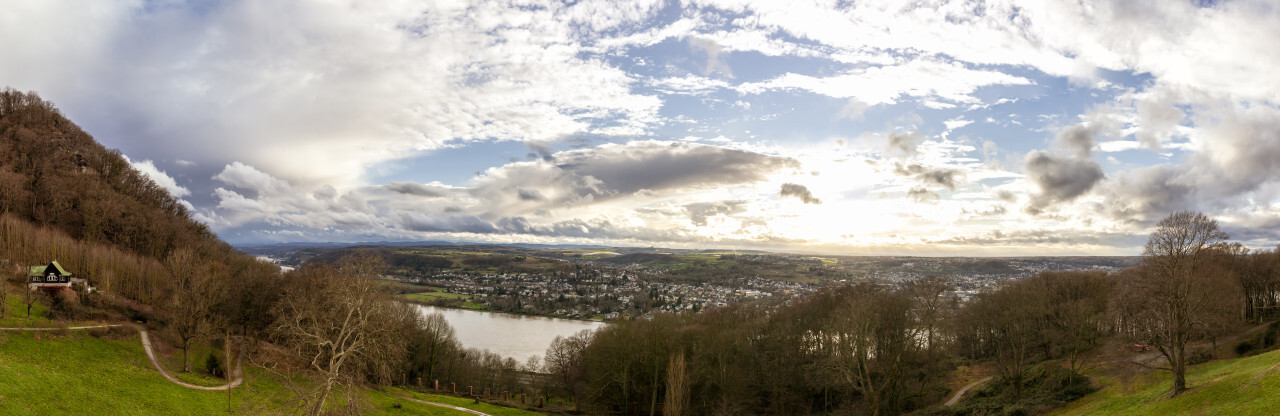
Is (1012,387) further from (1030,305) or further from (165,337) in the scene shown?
(165,337)

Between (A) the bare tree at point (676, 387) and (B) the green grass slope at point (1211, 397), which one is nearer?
(B) the green grass slope at point (1211, 397)

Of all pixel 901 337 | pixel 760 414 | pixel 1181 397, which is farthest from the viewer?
pixel 760 414

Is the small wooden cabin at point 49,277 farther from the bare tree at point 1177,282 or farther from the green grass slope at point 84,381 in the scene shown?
the bare tree at point 1177,282

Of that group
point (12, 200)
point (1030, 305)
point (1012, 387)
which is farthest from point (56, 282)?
point (1030, 305)

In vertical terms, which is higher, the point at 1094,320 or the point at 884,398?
the point at 1094,320

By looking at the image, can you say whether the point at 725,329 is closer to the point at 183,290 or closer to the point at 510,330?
the point at 183,290

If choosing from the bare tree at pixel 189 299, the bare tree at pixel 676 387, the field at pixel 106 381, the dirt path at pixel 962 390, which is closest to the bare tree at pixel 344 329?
the field at pixel 106 381
